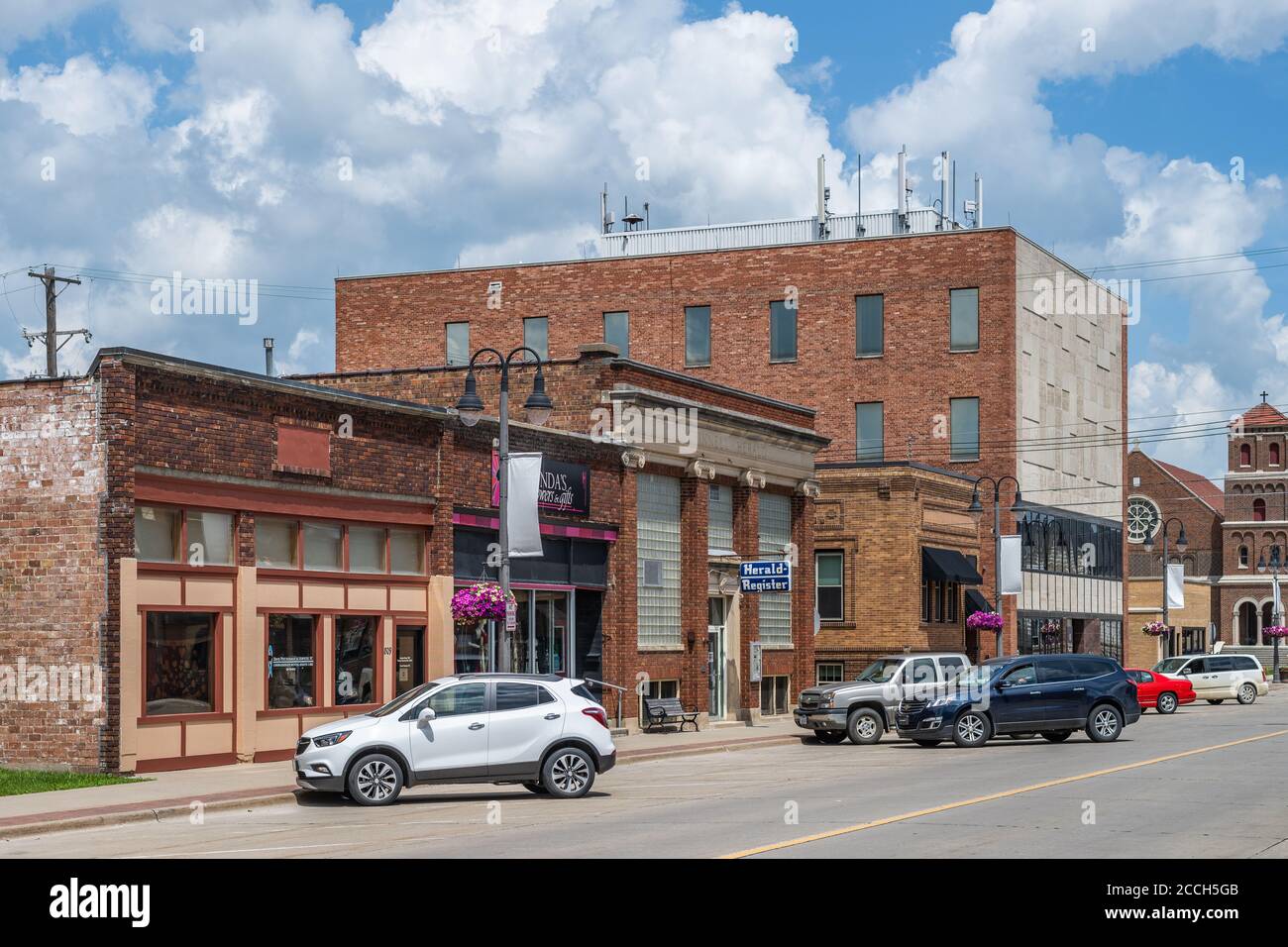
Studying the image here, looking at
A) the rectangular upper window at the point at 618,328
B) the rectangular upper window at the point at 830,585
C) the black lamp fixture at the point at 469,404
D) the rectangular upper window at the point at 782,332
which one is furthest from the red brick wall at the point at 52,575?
the rectangular upper window at the point at 618,328

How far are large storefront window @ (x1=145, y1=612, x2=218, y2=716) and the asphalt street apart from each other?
14.0 feet

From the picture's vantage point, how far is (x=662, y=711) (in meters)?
35.8

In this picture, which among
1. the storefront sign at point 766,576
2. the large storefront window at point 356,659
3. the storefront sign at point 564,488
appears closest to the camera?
the large storefront window at point 356,659

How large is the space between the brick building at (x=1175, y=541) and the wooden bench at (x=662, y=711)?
55862 millimetres

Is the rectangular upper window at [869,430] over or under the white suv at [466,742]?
over

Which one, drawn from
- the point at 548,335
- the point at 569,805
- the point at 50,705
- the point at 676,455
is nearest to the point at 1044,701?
the point at 676,455

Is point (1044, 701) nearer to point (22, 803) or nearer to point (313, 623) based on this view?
point (313, 623)

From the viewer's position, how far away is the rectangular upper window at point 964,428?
57.8 metres

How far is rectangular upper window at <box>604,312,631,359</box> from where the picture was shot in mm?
60969

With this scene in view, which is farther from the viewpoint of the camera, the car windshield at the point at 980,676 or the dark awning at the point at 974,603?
the dark awning at the point at 974,603

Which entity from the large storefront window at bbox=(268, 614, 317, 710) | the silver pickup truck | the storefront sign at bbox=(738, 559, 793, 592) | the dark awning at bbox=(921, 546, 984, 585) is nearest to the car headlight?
the large storefront window at bbox=(268, 614, 317, 710)

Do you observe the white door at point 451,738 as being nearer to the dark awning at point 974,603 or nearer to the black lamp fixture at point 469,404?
the black lamp fixture at point 469,404

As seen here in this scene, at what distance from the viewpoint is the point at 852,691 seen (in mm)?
34031
